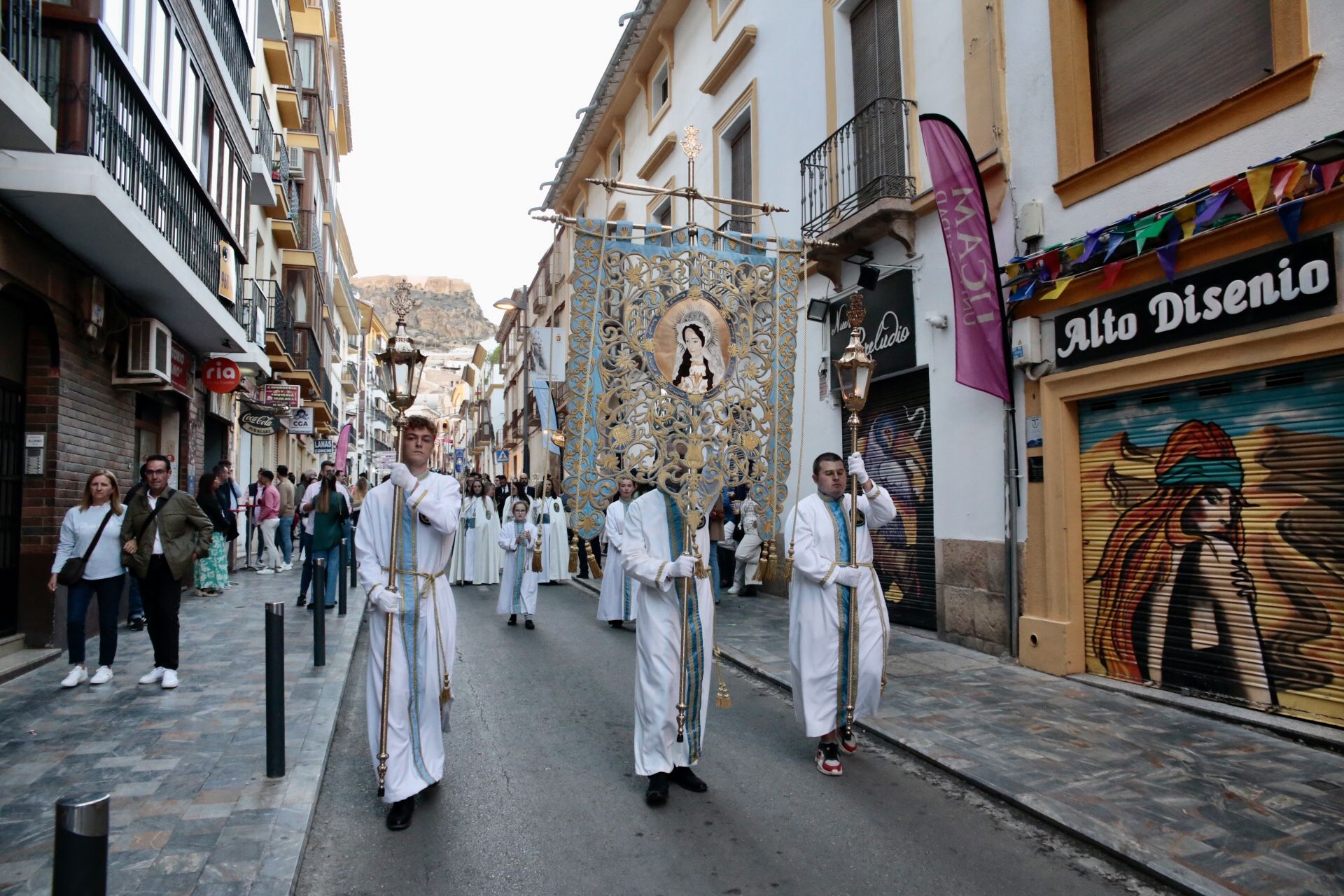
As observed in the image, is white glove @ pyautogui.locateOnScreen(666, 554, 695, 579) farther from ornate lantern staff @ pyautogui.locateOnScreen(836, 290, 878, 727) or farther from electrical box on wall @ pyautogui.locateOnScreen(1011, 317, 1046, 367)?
electrical box on wall @ pyautogui.locateOnScreen(1011, 317, 1046, 367)

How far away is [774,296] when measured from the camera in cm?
551

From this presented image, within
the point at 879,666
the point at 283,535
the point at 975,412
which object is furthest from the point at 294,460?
the point at 879,666

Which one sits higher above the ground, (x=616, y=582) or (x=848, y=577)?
(x=848, y=577)

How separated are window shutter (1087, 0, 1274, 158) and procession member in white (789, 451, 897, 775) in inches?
160

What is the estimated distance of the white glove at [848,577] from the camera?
16.9ft

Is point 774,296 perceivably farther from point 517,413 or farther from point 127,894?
point 517,413

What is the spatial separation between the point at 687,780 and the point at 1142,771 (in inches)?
100

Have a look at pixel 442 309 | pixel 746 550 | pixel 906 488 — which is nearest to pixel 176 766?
pixel 906 488

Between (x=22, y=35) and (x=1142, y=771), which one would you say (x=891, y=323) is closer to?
(x=1142, y=771)

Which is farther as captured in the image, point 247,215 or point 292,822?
point 247,215

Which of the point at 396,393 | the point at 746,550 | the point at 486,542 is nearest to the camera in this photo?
the point at 396,393

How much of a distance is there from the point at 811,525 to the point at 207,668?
5543 millimetres

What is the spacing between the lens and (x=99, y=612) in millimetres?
6852

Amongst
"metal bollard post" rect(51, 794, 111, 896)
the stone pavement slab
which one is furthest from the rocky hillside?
"metal bollard post" rect(51, 794, 111, 896)
